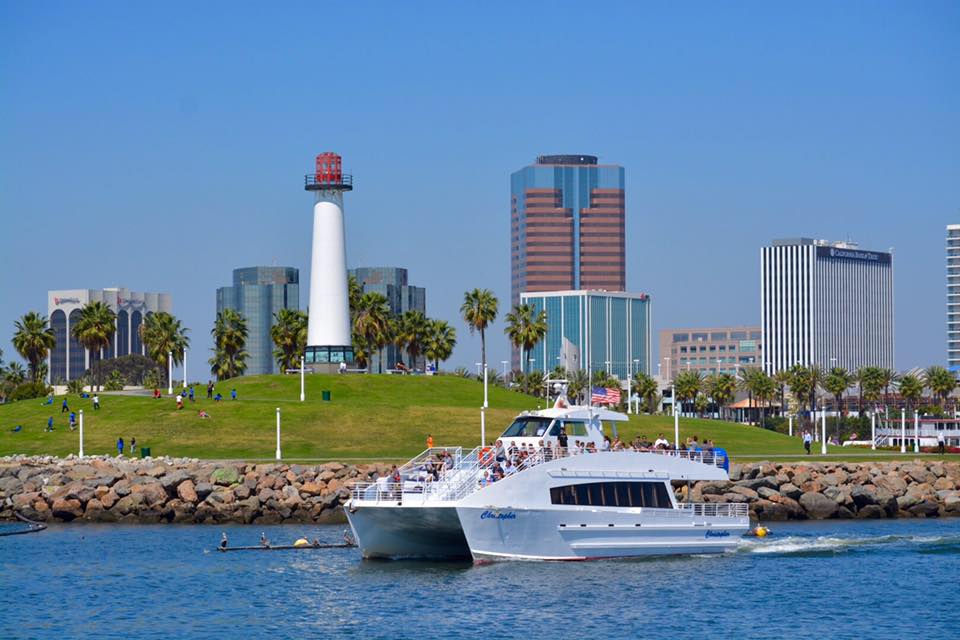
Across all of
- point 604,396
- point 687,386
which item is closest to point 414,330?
point 687,386

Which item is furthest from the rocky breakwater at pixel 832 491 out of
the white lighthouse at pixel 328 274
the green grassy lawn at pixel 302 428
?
the white lighthouse at pixel 328 274

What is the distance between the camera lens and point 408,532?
45.4 meters

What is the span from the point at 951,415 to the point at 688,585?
151507 mm

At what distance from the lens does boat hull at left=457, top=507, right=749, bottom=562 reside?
43938 millimetres

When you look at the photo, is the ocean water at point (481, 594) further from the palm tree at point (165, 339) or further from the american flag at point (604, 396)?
the palm tree at point (165, 339)

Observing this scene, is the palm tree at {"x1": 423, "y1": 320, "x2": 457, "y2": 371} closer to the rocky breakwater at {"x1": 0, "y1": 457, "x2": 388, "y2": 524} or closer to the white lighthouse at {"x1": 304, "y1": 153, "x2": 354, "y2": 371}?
the white lighthouse at {"x1": 304, "y1": 153, "x2": 354, "y2": 371}

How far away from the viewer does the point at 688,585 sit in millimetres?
42500

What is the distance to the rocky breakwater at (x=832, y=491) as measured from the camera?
62.4 metres

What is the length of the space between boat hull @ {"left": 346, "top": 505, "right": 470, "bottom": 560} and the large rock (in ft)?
69.3

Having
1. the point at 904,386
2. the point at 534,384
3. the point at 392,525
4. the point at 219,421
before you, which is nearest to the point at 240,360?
the point at 534,384

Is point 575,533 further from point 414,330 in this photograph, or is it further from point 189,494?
point 414,330

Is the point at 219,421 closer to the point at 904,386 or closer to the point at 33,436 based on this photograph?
the point at 33,436

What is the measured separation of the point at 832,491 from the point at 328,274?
5069 centimetres

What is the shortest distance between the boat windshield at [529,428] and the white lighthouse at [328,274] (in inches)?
2429
